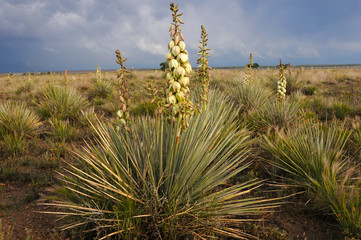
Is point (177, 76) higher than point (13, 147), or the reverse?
point (177, 76)

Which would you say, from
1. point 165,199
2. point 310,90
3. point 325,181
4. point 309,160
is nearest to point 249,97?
point 309,160

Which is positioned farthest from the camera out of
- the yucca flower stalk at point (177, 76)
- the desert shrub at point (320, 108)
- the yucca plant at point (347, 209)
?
the desert shrub at point (320, 108)

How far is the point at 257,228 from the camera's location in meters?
2.05

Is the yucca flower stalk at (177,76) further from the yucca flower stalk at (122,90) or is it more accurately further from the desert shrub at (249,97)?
the desert shrub at (249,97)

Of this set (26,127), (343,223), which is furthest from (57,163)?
(343,223)

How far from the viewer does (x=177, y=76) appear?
5.68 ft

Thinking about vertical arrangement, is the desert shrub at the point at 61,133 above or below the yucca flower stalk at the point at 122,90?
below

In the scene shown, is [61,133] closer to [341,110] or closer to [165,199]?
[165,199]

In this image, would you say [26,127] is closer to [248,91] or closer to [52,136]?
[52,136]

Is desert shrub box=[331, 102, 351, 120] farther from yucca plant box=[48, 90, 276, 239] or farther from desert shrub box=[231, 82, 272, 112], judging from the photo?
yucca plant box=[48, 90, 276, 239]

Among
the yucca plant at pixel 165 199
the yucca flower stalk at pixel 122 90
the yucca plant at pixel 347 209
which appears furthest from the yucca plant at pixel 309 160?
the yucca flower stalk at pixel 122 90

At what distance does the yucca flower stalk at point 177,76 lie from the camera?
1.70 m

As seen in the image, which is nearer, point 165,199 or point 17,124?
point 165,199

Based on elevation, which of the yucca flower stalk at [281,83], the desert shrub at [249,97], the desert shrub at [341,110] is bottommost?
the desert shrub at [341,110]
